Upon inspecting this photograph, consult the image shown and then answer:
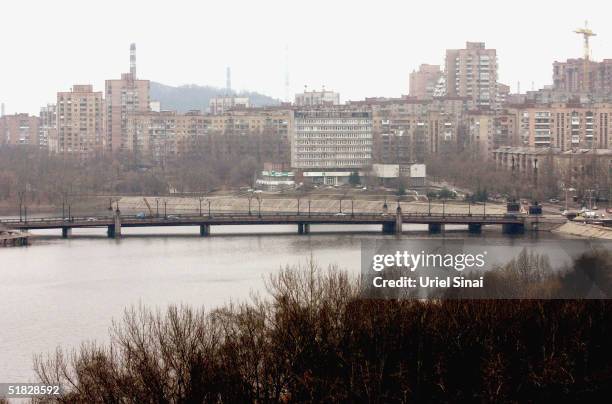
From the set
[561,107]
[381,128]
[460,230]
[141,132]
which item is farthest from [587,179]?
[141,132]

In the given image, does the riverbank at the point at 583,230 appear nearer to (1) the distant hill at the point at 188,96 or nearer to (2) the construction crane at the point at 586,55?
(2) the construction crane at the point at 586,55

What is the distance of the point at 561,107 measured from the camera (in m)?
45.6

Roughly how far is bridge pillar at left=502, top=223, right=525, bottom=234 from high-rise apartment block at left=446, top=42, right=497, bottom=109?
30.3 m

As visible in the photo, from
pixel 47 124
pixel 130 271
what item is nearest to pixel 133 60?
pixel 47 124

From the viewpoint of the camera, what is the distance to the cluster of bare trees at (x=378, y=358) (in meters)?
9.53

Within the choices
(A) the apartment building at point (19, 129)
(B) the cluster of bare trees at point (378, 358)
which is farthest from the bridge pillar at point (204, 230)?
(A) the apartment building at point (19, 129)

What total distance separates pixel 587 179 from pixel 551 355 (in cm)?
2588

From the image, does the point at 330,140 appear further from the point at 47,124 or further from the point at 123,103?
the point at 47,124

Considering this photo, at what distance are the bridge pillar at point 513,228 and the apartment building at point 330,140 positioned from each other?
15845 mm

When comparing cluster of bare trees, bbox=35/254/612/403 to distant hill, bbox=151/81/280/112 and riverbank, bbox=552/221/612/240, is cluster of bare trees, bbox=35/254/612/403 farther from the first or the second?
distant hill, bbox=151/81/280/112

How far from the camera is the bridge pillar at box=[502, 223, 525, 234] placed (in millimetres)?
27597

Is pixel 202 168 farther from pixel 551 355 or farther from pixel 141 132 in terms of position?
pixel 551 355

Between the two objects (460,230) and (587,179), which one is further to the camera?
(587,179)

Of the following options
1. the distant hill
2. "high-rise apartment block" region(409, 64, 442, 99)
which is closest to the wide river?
"high-rise apartment block" region(409, 64, 442, 99)
